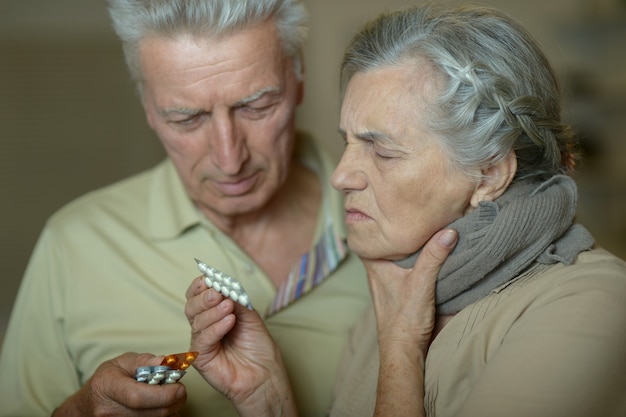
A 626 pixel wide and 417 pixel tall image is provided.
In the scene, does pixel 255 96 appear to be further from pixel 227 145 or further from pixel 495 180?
pixel 495 180

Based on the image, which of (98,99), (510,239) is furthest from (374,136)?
(98,99)

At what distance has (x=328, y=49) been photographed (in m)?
5.00

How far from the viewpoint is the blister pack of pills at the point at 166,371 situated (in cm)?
147

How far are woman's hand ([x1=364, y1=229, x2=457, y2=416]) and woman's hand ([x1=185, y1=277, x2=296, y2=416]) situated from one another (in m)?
0.25

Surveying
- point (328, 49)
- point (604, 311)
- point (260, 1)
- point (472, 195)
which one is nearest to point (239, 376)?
point (472, 195)

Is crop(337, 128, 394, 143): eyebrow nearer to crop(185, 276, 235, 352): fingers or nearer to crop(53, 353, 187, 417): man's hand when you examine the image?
crop(185, 276, 235, 352): fingers

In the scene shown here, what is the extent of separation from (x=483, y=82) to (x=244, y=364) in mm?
773

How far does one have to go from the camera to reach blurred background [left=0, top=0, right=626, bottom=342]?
482 centimetres

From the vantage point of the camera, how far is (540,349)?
131 centimetres

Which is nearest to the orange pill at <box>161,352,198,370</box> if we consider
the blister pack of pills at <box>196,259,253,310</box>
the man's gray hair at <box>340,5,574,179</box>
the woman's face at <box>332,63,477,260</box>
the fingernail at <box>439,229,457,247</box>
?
the blister pack of pills at <box>196,259,253,310</box>

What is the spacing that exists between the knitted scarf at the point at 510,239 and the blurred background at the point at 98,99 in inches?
131

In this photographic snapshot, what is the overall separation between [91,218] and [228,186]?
1.38 ft

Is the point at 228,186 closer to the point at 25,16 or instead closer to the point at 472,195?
the point at 472,195

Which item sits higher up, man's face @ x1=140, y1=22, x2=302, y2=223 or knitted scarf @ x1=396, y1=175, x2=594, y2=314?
man's face @ x1=140, y1=22, x2=302, y2=223
